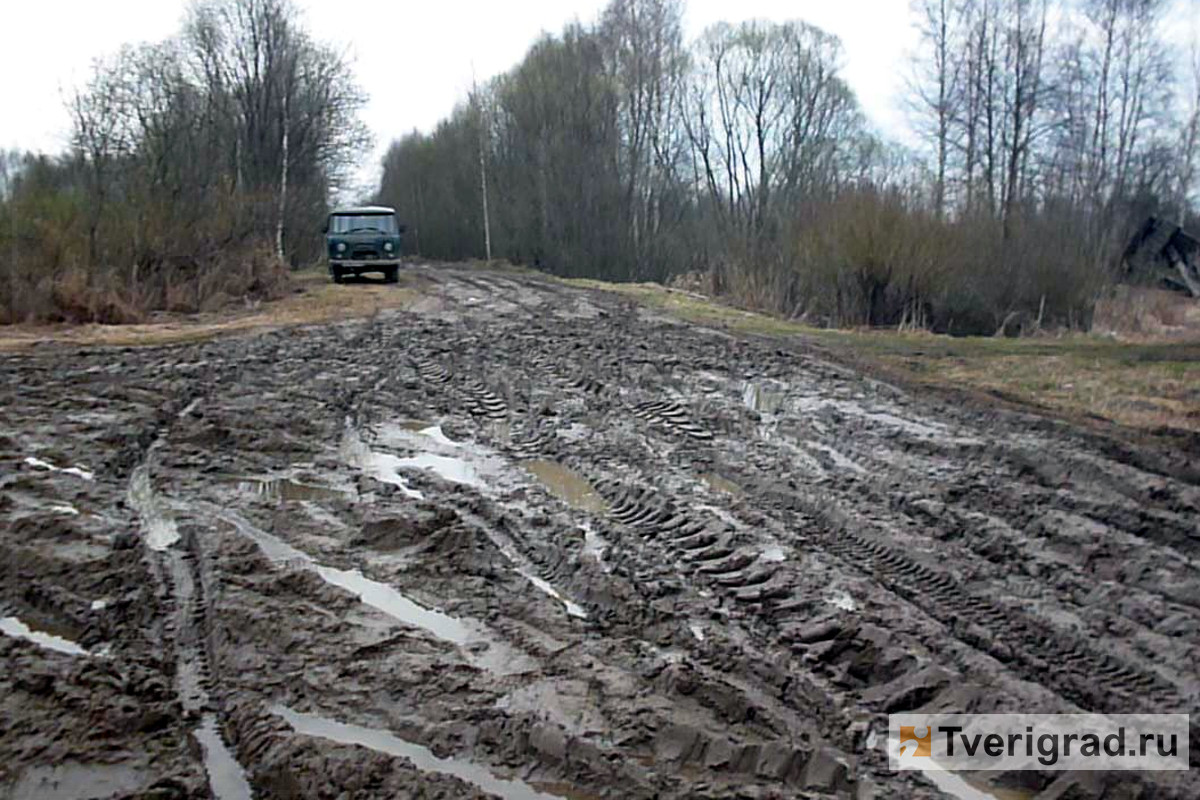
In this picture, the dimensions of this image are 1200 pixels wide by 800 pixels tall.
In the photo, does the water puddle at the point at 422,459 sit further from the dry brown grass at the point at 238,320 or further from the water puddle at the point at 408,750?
the dry brown grass at the point at 238,320

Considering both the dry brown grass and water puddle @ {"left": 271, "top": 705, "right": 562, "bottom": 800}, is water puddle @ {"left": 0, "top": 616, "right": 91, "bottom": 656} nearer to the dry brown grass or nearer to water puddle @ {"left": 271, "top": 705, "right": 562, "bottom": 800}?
water puddle @ {"left": 271, "top": 705, "right": 562, "bottom": 800}

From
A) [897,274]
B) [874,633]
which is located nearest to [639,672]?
[874,633]

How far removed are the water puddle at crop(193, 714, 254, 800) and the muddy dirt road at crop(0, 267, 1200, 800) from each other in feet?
0.05

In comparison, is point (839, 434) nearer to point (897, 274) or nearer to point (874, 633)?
point (874, 633)

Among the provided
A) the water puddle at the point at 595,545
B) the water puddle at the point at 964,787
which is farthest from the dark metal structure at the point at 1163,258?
the water puddle at the point at 964,787

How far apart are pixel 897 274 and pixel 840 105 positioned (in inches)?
969

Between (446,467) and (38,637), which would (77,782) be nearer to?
(38,637)

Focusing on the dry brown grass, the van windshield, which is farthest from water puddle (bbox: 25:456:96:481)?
the van windshield

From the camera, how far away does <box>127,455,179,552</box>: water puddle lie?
5738 millimetres

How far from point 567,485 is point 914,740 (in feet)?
12.3

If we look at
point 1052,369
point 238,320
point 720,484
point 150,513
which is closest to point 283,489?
point 150,513

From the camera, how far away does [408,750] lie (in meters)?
3.56

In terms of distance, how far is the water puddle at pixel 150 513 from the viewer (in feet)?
18.8

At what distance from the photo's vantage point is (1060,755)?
3.47 meters
